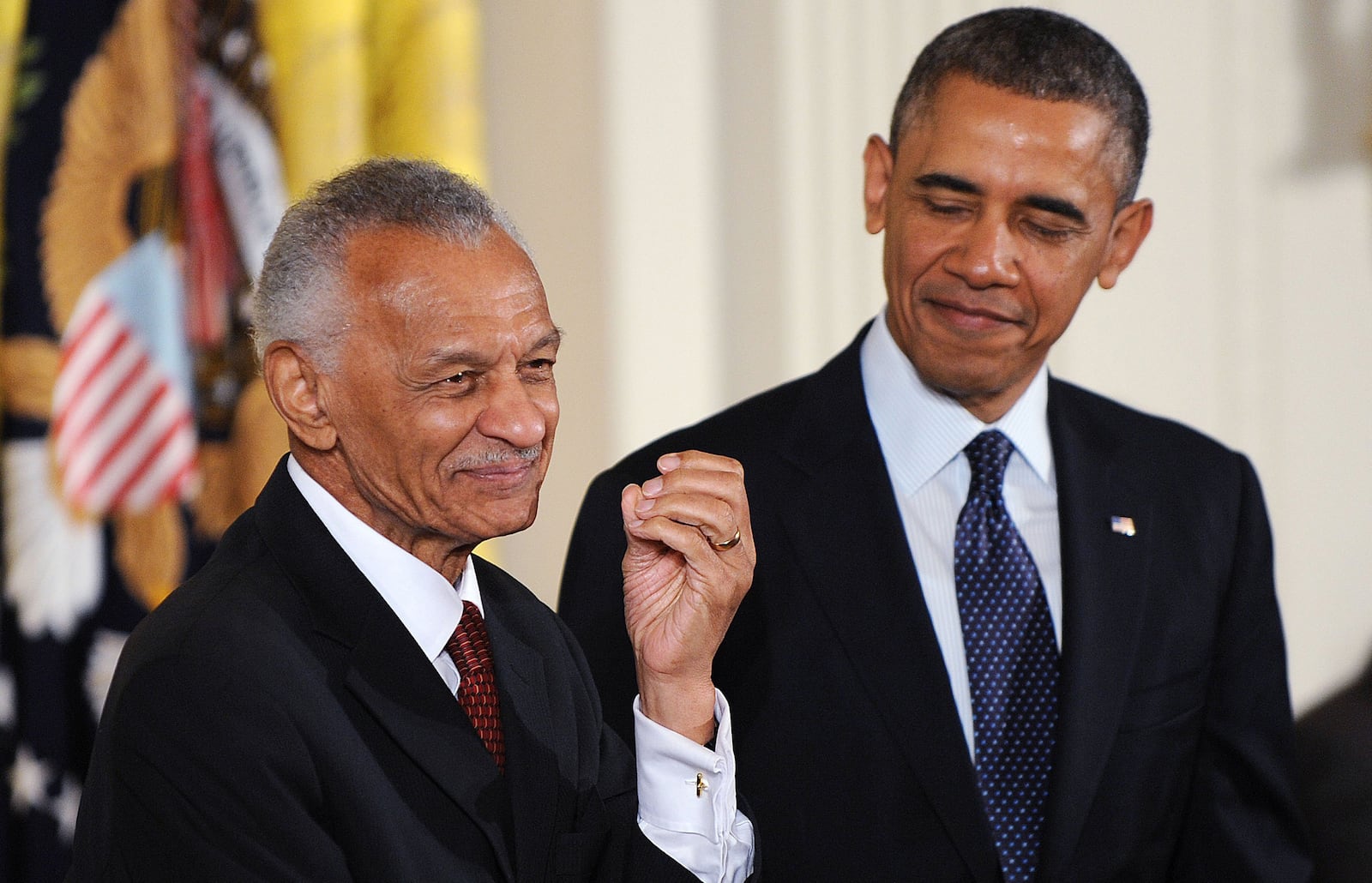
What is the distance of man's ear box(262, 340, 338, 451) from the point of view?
113 cm

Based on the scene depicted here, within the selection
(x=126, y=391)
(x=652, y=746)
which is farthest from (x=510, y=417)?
(x=126, y=391)

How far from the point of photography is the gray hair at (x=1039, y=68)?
63.4 inches

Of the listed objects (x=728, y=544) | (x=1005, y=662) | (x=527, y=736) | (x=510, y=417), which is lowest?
(x=1005, y=662)

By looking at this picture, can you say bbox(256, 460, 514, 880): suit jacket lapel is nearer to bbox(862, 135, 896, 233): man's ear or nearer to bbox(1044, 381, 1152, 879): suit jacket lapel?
bbox(1044, 381, 1152, 879): suit jacket lapel

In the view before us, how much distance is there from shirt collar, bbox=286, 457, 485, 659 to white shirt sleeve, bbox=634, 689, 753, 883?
0.19 meters

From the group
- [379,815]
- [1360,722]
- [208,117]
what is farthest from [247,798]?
[1360,722]

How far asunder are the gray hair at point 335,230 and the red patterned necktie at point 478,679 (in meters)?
0.23

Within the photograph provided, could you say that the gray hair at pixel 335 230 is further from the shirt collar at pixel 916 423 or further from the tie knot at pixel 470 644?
the shirt collar at pixel 916 423

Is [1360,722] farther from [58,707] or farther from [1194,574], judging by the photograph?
[58,707]

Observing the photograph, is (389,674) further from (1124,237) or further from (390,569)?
(1124,237)

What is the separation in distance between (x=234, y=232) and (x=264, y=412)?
0.27 m

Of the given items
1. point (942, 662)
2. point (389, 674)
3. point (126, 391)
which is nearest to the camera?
point (389, 674)

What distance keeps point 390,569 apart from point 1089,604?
78 cm

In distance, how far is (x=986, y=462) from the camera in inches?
64.3
